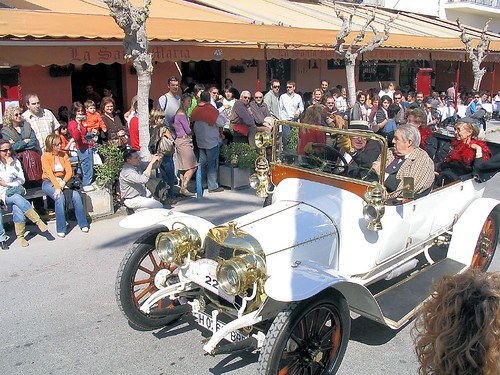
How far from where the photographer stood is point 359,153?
429cm

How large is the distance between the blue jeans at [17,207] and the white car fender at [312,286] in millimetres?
3724

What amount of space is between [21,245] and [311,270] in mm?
3900

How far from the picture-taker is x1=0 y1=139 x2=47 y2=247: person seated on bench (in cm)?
607

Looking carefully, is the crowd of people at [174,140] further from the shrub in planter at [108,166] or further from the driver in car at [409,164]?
the shrub in planter at [108,166]

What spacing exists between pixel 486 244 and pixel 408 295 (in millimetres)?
1550

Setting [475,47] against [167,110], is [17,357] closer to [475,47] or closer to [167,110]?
[167,110]

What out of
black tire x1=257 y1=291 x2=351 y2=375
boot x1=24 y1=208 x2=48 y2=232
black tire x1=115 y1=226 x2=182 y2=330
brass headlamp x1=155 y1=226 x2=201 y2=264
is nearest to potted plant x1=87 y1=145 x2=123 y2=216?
boot x1=24 y1=208 x2=48 y2=232

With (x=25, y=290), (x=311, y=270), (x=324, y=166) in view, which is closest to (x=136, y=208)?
(x=25, y=290)

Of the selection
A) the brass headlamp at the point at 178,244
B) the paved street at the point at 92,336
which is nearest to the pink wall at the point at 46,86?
the paved street at the point at 92,336

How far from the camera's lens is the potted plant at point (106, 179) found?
6996 mm

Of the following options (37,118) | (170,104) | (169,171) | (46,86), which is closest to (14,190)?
(37,118)

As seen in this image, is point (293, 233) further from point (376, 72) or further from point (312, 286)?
point (376, 72)

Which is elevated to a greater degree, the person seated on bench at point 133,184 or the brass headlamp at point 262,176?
the brass headlamp at point 262,176

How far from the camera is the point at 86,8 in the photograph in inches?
370
